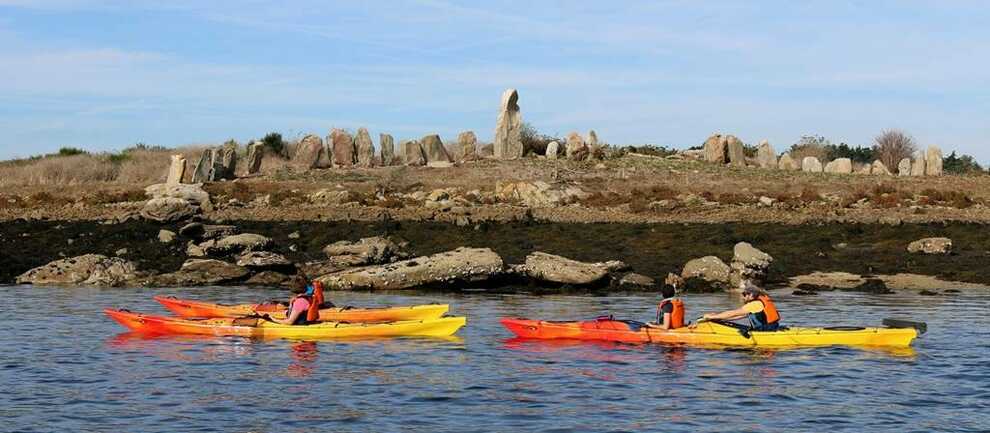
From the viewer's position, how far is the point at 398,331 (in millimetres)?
21609

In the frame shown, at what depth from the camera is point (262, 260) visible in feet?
101

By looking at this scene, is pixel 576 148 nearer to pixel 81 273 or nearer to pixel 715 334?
pixel 81 273

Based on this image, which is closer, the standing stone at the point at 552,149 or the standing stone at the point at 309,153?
the standing stone at the point at 309,153

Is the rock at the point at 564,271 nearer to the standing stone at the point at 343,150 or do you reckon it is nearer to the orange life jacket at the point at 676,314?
the orange life jacket at the point at 676,314

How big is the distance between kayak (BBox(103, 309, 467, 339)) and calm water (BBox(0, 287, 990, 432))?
0.32 meters

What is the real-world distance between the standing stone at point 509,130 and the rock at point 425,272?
28.8 m

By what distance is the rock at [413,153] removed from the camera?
56.7 meters

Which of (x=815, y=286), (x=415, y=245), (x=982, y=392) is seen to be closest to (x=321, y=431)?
(x=982, y=392)

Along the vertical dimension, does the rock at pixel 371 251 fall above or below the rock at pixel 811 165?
below

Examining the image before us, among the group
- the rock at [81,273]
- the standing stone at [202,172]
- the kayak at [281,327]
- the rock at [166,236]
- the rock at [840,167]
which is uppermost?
the rock at [840,167]

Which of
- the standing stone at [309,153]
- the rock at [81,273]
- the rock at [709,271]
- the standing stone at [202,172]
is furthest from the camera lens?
the standing stone at [309,153]

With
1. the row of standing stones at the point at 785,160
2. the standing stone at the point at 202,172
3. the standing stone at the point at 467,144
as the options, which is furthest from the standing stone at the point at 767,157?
the standing stone at the point at 202,172

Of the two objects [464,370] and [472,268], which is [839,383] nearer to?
[464,370]

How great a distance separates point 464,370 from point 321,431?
4.67m
